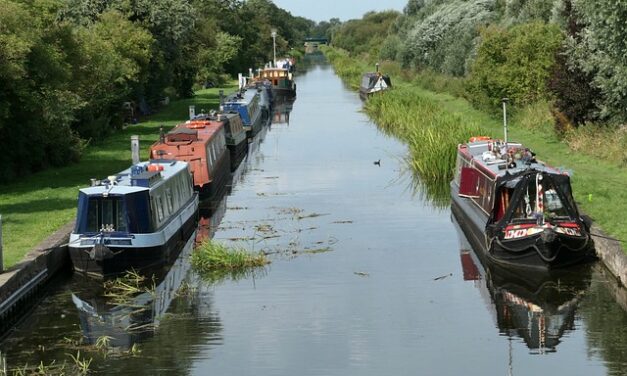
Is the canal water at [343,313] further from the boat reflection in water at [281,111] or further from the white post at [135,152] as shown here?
the boat reflection in water at [281,111]

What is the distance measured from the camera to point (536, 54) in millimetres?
46719

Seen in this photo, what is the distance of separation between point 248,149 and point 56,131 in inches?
559

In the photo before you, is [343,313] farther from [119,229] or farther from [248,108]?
[248,108]

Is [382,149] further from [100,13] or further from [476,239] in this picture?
[476,239]

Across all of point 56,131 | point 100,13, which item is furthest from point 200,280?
point 100,13

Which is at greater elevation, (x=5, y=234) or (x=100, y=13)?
(x=100, y=13)

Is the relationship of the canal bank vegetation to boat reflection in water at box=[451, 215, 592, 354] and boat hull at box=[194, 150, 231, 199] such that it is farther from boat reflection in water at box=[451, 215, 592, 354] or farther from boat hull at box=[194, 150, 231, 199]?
boat hull at box=[194, 150, 231, 199]

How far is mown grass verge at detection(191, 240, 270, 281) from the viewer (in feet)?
77.8

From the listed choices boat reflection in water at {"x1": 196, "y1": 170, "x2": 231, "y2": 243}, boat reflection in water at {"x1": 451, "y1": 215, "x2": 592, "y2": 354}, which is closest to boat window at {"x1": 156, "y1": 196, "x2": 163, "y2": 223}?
boat reflection in water at {"x1": 196, "y1": 170, "x2": 231, "y2": 243}

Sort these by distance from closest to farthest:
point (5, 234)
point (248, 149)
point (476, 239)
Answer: point (5, 234), point (476, 239), point (248, 149)

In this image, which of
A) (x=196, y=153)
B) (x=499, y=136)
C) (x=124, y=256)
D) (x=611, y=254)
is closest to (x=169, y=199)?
(x=124, y=256)

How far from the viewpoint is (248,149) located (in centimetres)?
4794

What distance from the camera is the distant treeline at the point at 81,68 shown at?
97.6ft

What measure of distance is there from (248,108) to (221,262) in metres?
29.0
